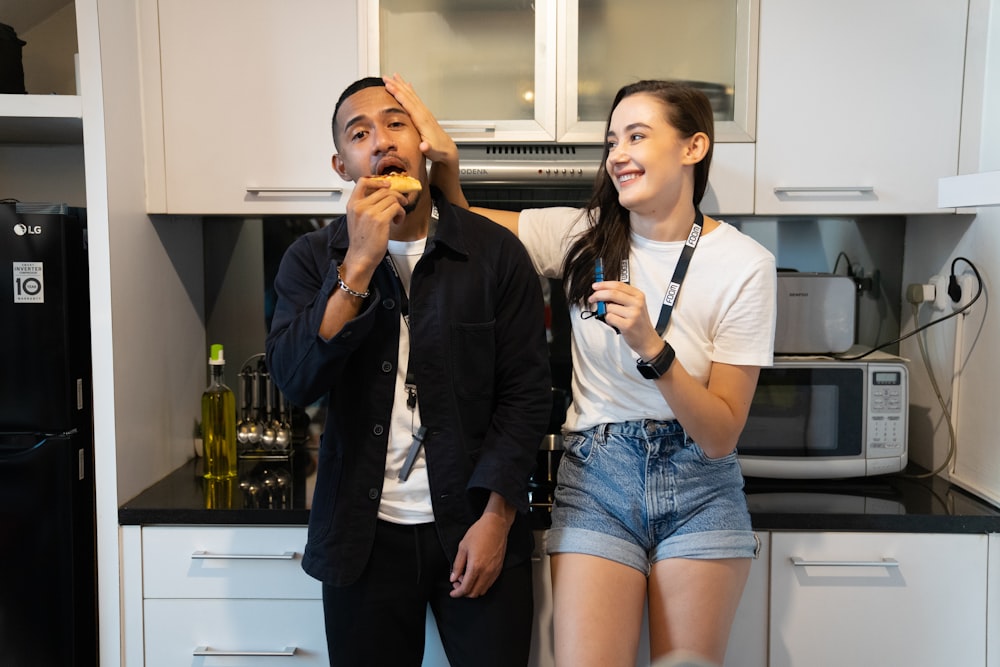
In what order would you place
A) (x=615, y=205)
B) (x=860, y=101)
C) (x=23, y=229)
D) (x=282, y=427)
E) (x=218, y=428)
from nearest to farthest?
1. (x=615, y=205)
2. (x=23, y=229)
3. (x=860, y=101)
4. (x=218, y=428)
5. (x=282, y=427)

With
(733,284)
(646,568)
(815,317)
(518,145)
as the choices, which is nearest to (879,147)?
(815,317)

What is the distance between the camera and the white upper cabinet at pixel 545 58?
179 cm

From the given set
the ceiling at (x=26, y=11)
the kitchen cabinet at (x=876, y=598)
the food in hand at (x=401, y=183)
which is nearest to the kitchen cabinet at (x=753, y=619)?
the kitchen cabinet at (x=876, y=598)

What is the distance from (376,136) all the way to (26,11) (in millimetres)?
1216

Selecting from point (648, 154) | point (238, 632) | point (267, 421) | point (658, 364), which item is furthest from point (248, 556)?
point (648, 154)

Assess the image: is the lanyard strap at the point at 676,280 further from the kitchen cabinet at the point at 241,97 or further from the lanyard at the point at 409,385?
the kitchen cabinet at the point at 241,97

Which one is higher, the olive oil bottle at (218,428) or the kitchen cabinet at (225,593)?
the olive oil bottle at (218,428)

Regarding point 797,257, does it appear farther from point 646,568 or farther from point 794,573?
point 646,568

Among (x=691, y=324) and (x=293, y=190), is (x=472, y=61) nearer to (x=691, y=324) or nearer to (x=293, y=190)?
(x=293, y=190)

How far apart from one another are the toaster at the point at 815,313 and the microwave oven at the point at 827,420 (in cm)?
5

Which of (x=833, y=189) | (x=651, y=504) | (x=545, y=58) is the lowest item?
(x=651, y=504)

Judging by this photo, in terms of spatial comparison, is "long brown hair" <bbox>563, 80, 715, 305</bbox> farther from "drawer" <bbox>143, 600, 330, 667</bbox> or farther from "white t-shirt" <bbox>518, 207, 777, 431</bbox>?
"drawer" <bbox>143, 600, 330, 667</bbox>

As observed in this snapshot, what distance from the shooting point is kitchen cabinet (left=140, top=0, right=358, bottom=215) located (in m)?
1.80

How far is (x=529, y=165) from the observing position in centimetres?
179
